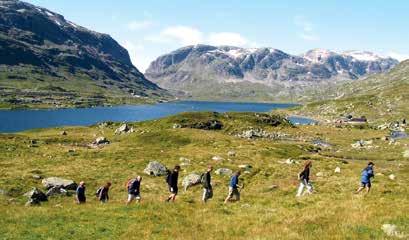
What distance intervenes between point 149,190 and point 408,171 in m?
36.1

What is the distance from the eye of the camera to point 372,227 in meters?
23.1

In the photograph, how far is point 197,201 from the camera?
40.5 m

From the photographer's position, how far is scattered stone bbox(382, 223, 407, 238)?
21469 mm

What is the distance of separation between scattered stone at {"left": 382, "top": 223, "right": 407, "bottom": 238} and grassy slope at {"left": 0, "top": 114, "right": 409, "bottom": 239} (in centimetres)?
30

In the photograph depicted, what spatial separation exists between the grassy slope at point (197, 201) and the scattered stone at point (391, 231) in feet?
0.99

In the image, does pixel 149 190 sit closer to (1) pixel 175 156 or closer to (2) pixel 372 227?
(1) pixel 175 156

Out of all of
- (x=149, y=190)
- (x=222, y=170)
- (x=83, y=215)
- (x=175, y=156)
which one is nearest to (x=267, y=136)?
(x=175, y=156)

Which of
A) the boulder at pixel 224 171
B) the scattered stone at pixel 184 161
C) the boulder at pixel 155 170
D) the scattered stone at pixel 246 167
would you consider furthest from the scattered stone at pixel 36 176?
the scattered stone at pixel 246 167

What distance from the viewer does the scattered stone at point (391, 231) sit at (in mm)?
21469

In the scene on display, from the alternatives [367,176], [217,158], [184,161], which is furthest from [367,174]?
[217,158]

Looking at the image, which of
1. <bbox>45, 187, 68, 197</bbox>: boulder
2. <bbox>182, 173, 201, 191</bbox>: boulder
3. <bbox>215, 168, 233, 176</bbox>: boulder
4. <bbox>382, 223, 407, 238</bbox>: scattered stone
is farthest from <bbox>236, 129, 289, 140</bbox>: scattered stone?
<bbox>382, 223, 407, 238</bbox>: scattered stone

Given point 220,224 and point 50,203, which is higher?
point 220,224

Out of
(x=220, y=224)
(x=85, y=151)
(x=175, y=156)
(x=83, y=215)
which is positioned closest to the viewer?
(x=220, y=224)

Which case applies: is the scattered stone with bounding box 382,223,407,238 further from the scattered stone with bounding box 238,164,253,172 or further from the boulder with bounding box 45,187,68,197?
the scattered stone with bounding box 238,164,253,172
